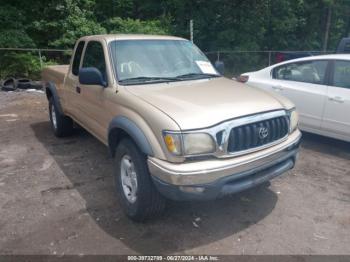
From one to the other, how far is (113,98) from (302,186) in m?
2.58

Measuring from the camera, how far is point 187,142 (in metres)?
3.14

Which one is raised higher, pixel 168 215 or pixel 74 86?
pixel 74 86

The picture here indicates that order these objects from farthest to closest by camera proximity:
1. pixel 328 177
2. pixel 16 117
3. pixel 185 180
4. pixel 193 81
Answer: pixel 16 117
pixel 328 177
pixel 193 81
pixel 185 180

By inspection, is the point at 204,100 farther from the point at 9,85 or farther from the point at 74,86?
the point at 9,85

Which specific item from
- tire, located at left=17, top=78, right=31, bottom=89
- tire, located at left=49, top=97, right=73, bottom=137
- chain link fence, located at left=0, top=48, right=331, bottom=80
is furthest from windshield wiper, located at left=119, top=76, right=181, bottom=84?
tire, located at left=17, top=78, right=31, bottom=89

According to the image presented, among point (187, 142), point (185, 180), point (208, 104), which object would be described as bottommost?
point (185, 180)

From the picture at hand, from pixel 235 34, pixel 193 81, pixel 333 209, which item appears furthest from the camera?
pixel 235 34

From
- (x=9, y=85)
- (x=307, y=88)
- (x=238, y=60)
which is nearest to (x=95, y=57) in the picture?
(x=307, y=88)

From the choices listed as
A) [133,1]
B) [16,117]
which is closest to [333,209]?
[16,117]

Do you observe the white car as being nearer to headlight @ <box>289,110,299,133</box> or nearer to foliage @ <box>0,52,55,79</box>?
headlight @ <box>289,110,299,133</box>

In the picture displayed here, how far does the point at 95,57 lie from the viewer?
4.82 metres

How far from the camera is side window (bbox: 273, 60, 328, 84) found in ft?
19.7

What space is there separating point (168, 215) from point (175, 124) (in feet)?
3.96

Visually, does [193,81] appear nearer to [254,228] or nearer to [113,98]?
[113,98]
